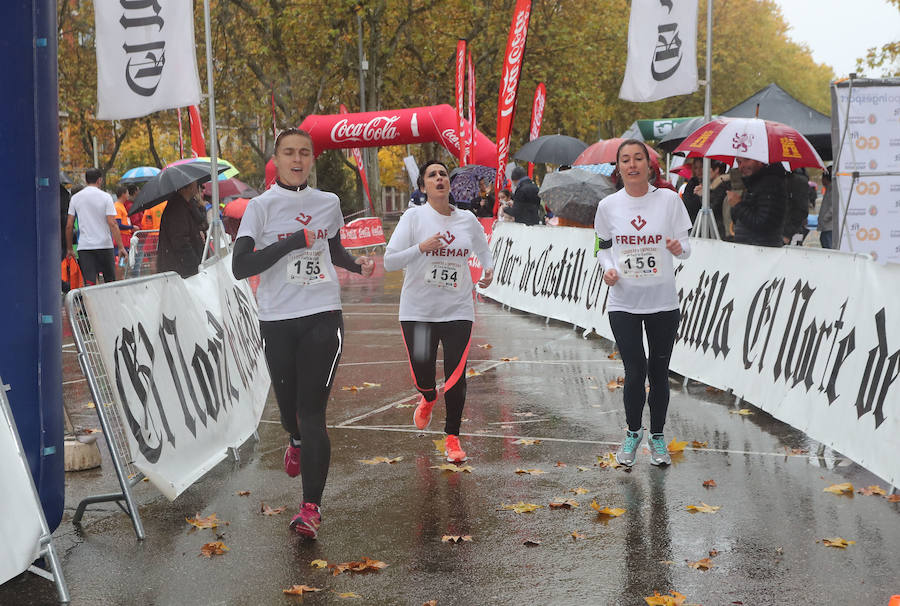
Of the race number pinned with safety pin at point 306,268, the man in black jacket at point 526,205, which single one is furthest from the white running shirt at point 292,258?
the man in black jacket at point 526,205

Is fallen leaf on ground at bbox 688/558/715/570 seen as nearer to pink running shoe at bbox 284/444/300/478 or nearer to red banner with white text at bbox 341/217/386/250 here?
pink running shoe at bbox 284/444/300/478

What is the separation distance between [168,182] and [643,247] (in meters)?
6.59

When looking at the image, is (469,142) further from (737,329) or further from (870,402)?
(870,402)

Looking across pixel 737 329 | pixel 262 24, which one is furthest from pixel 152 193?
pixel 262 24

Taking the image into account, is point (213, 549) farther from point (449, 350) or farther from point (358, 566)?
point (449, 350)

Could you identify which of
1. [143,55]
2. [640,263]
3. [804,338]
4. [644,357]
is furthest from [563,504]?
[143,55]

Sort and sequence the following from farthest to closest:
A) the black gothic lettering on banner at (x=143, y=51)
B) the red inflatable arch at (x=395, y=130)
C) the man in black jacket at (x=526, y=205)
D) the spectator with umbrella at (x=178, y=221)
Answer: the red inflatable arch at (x=395, y=130), the man in black jacket at (x=526, y=205), the spectator with umbrella at (x=178, y=221), the black gothic lettering on banner at (x=143, y=51)

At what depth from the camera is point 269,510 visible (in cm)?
604

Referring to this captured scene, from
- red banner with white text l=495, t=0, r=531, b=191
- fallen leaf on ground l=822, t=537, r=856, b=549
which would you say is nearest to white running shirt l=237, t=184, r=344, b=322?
fallen leaf on ground l=822, t=537, r=856, b=549

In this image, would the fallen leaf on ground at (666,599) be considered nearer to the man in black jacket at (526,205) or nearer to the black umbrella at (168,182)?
the black umbrella at (168,182)

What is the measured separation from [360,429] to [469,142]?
60.8ft

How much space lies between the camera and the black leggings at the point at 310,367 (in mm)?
5621

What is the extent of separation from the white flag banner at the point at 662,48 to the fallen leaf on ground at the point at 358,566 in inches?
340

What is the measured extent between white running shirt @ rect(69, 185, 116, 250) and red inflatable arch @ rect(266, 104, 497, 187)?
13.0 meters
